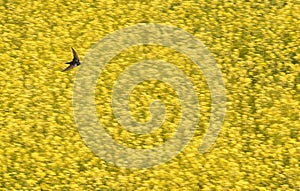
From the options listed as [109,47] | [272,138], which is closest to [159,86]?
[109,47]

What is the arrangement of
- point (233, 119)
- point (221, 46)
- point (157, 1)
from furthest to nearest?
point (157, 1) < point (221, 46) < point (233, 119)

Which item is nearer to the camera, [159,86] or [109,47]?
[159,86]

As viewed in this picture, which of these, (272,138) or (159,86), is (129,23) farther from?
(272,138)

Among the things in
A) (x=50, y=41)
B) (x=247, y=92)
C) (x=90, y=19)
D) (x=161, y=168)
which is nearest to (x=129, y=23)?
(x=90, y=19)

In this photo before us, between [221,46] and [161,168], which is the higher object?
[221,46]

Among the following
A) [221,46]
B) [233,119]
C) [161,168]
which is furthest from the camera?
[221,46]

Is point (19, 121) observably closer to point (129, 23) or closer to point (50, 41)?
point (50, 41)

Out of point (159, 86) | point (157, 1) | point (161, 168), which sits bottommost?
point (161, 168)
